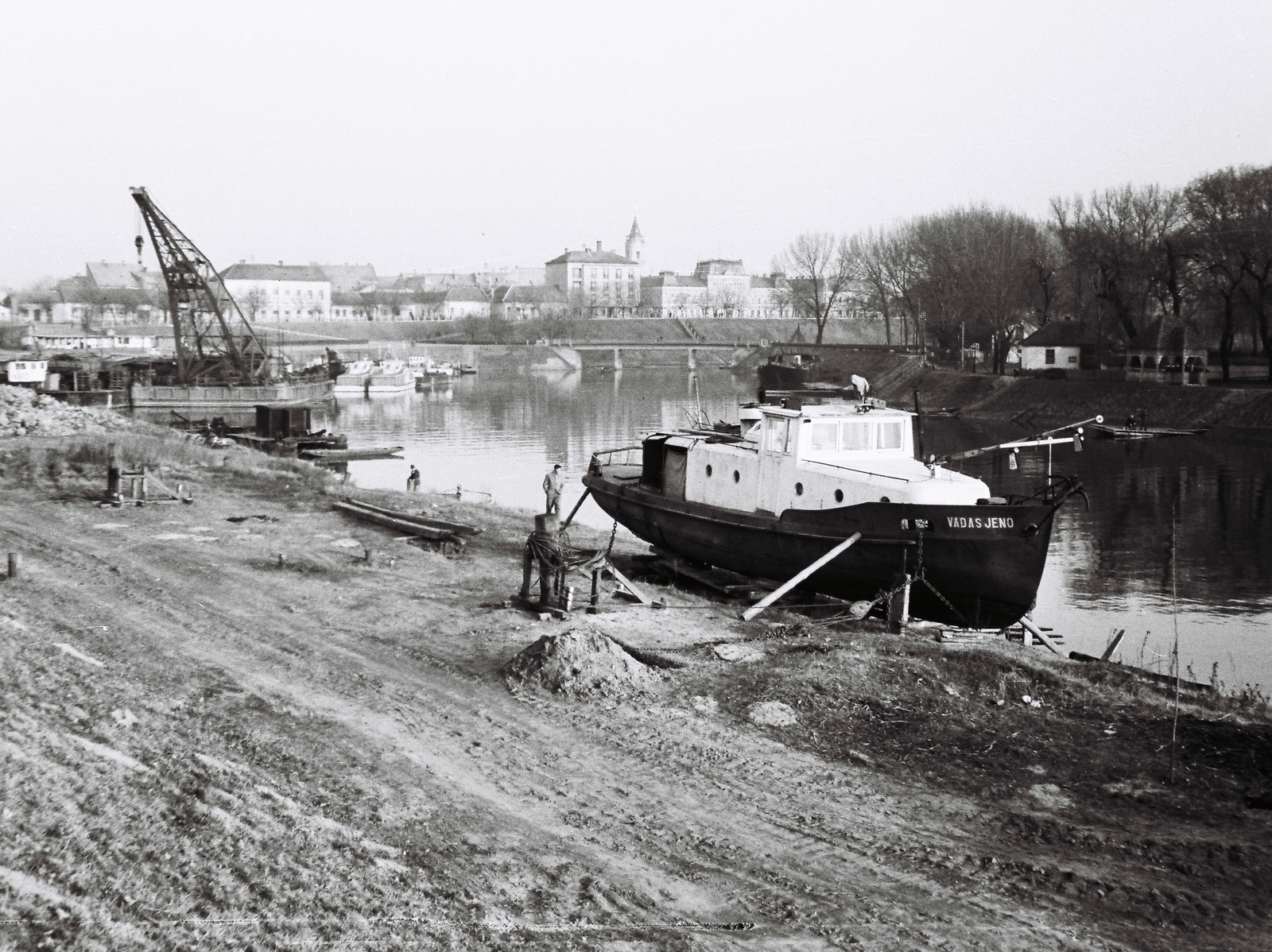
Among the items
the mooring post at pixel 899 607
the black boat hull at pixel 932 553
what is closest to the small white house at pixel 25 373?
the black boat hull at pixel 932 553

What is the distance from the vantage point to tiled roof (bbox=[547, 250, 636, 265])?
18250cm

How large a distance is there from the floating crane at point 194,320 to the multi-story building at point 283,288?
86.1m

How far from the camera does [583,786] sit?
343 inches

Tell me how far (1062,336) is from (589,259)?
413ft

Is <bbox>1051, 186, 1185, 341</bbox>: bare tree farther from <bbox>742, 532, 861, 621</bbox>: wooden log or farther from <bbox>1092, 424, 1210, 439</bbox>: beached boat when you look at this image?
<bbox>742, 532, 861, 621</bbox>: wooden log

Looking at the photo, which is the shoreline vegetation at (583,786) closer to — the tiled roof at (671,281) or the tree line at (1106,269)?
the tree line at (1106,269)

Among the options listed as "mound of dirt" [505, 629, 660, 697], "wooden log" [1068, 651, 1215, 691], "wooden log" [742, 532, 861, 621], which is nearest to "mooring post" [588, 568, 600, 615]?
"wooden log" [742, 532, 861, 621]

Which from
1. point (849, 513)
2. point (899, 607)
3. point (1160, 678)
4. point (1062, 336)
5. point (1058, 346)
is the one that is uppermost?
point (1062, 336)

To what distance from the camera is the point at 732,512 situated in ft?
60.5

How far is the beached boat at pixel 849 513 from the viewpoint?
1588cm

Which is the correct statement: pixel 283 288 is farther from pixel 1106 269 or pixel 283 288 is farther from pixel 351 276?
pixel 1106 269

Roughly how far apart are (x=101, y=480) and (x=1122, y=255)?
49613mm

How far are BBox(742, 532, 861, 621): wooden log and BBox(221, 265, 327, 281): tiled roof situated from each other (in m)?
147

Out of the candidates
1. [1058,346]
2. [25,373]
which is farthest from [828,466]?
[1058,346]
